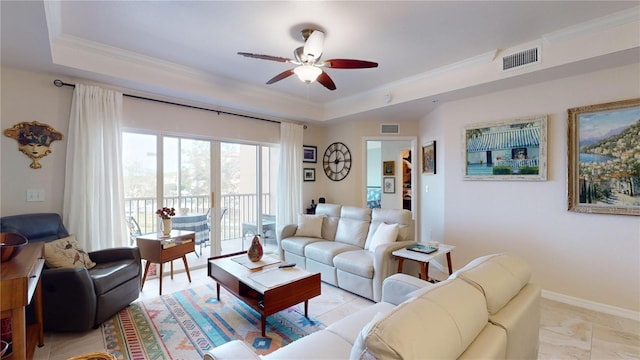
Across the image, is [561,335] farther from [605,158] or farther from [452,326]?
[452,326]

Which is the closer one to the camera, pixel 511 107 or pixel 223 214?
pixel 511 107

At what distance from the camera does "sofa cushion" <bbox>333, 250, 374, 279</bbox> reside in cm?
297

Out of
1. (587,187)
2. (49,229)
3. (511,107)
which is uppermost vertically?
(511,107)

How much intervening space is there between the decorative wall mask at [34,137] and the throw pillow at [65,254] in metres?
1.03

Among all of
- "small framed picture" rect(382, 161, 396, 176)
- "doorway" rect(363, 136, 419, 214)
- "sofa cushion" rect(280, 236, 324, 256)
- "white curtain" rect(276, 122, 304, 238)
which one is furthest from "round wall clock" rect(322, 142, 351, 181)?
"small framed picture" rect(382, 161, 396, 176)

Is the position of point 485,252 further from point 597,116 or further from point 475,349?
point 475,349

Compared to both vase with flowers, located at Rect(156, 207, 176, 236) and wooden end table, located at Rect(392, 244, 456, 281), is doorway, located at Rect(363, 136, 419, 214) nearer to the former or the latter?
wooden end table, located at Rect(392, 244, 456, 281)

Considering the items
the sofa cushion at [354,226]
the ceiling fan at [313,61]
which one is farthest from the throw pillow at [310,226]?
the ceiling fan at [313,61]

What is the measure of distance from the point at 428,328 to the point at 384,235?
2442 mm

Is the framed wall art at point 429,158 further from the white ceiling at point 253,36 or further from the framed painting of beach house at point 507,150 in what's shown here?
the white ceiling at point 253,36

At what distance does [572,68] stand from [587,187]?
3.87ft

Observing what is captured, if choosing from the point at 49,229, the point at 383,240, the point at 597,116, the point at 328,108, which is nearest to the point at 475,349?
the point at 383,240

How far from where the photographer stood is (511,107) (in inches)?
130

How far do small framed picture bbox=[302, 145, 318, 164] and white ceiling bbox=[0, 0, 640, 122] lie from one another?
1.71 metres
